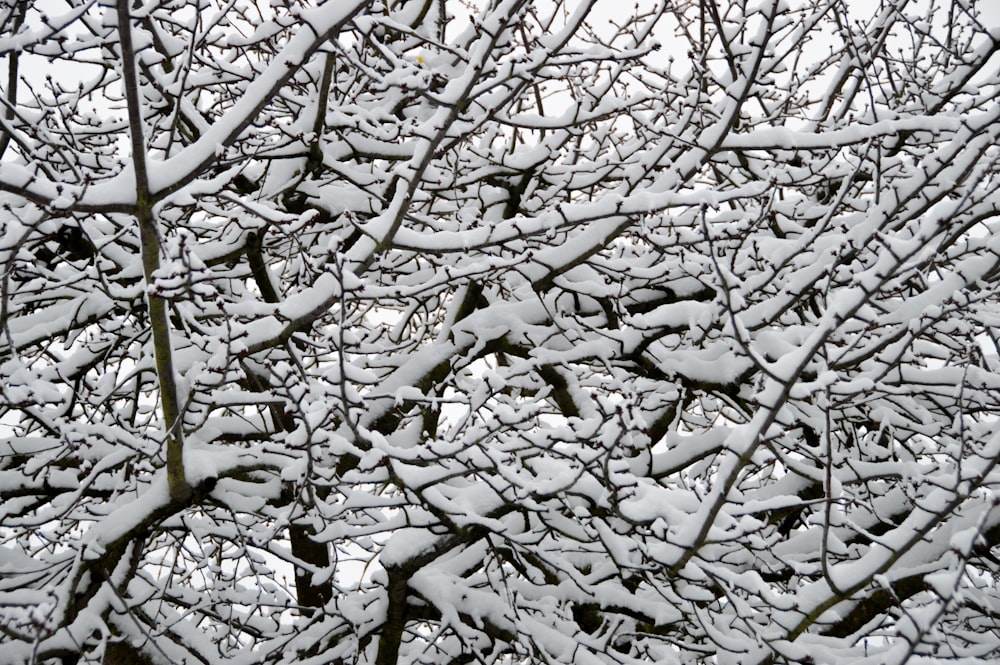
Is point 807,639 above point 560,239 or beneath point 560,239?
beneath

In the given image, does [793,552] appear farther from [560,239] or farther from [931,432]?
[560,239]

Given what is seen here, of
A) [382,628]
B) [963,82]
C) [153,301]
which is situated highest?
[963,82]

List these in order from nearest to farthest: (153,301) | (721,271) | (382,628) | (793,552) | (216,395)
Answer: (721,271)
(153,301)
(216,395)
(382,628)
(793,552)

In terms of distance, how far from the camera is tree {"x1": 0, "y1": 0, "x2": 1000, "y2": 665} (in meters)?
2.57

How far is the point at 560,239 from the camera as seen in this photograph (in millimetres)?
4516

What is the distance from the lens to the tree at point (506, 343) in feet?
8.43

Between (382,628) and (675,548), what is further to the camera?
(382,628)

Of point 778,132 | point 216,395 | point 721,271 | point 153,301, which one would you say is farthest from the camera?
point 778,132

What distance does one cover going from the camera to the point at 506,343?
14.3 ft

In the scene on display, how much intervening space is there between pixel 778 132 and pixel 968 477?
175 cm

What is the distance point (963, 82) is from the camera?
14.4ft

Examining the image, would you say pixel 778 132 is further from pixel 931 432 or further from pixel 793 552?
pixel 793 552

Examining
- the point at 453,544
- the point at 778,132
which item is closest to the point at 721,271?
the point at 778,132

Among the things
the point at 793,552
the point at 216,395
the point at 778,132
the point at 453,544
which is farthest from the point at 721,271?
the point at 793,552
